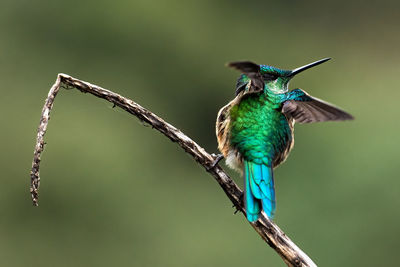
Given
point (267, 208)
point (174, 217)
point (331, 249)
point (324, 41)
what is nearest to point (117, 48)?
point (174, 217)

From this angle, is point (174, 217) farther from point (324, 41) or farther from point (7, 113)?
point (324, 41)

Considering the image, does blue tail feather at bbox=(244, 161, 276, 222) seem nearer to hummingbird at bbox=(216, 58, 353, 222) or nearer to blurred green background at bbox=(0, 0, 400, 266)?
hummingbird at bbox=(216, 58, 353, 222)

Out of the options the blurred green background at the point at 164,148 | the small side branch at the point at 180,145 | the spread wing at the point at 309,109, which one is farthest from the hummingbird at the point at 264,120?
the blurred green background at the point at 164,148

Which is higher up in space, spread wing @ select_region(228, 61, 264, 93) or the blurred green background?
the blurred green background

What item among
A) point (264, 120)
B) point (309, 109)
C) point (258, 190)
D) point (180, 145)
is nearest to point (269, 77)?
point (264, 120)

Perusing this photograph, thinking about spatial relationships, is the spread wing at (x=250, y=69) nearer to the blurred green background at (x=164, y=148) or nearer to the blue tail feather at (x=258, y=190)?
the blue tail feather at (x=258, y=190)

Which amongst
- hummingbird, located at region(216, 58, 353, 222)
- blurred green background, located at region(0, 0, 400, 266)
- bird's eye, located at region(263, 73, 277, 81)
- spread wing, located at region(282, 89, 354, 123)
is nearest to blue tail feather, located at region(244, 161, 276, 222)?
hummingbird, located at region(216, 58, 353, 222)
